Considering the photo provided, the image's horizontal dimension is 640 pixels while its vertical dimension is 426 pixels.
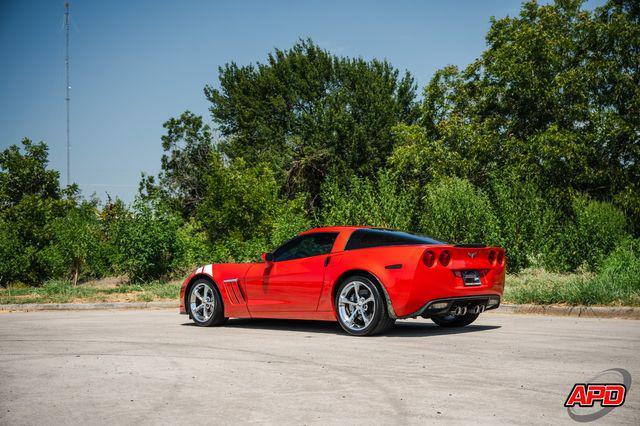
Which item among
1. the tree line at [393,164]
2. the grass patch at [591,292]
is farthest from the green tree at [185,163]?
the grass patch at [591,292]

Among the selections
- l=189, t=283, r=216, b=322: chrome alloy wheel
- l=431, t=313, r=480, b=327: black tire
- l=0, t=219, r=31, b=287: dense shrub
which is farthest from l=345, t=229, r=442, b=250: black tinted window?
l=0, t=219, r=31, b=287: dense shrub

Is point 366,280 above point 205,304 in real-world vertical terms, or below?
above

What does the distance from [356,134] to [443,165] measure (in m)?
7.78

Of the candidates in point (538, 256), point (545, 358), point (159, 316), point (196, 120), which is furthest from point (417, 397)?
point (196, 120)

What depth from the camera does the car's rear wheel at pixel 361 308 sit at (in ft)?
29.0

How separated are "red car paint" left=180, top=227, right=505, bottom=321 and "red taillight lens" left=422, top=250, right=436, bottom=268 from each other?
0.04m

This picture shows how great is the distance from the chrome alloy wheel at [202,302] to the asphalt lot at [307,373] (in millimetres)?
329

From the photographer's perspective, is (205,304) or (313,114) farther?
(313,114)

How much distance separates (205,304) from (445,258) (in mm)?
4113

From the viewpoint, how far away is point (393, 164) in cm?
4100

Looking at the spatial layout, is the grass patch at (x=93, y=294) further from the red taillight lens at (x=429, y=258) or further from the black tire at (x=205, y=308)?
the red taillight lens at (x=429, y=258)

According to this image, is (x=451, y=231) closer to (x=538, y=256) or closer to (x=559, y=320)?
(x=538, y=256)

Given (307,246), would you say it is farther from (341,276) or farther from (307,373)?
(307,373)

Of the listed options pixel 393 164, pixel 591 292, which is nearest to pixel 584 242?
pixel 591 292
